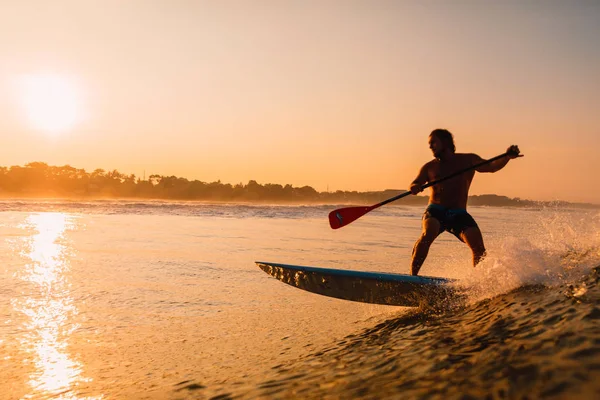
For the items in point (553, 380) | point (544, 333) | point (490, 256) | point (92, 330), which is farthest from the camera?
point (92, 330)

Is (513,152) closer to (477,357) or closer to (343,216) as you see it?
(343,216)

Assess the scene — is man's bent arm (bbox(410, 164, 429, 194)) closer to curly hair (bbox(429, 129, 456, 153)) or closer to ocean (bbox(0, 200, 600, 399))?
curly hair (bbox(429, 129, 456, 153))

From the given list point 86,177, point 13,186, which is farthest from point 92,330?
point 86,177

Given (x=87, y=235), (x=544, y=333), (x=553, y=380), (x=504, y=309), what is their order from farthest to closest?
(x=87, y=235) < (x=504, y=309) < (x=544, y=333) < (x=553, y=380)

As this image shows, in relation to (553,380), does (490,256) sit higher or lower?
higher

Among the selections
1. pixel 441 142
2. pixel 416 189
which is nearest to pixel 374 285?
pixel 416 189

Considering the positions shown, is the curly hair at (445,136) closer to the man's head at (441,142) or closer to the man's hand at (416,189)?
the man's head at (441,142)

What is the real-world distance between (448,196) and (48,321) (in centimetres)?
447

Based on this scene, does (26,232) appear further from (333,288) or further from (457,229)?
(457,229)

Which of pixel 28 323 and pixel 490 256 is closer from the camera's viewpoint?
pixel 490 256

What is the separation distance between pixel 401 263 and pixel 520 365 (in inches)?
271

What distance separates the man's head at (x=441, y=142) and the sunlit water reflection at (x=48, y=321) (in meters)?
4.09

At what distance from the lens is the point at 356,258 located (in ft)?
31.9

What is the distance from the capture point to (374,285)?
461 cm
